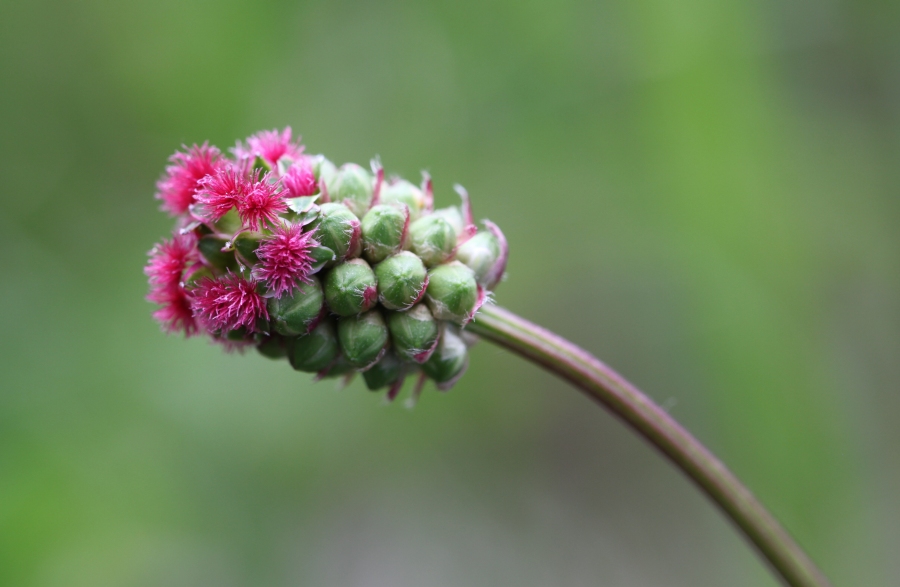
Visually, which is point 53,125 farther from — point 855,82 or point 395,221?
point 855,82

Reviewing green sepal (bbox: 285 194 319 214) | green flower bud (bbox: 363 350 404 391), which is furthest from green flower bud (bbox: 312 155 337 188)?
green flower bud (bbox: 363 350 404 391)

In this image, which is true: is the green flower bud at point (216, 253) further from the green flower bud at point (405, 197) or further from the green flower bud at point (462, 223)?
the green flower bud at point (462, 223)

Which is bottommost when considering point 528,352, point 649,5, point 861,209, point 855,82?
point 528,352

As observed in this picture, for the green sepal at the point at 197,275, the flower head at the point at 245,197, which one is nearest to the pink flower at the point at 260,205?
the flower head at the point at 245,197

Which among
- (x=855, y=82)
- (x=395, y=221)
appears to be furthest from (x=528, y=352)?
(x=855, y=82)

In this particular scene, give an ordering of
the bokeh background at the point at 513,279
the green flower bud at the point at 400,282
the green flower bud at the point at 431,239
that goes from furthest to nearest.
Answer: the bokeh background at the point at 513,279 → the green flower bud at the point at 431,239 → the green flower bud at the point at 400,282

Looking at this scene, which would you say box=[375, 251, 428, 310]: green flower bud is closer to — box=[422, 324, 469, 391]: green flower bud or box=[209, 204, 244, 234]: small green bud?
box=[422, 324, 469, 391]: green flower bud

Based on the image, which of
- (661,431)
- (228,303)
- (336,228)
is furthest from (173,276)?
(661,431)
